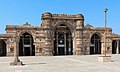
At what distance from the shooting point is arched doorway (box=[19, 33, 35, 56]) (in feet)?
181

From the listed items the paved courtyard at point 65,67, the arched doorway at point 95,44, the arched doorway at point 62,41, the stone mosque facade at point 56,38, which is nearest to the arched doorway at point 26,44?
the stone mosque facade at point 56,38

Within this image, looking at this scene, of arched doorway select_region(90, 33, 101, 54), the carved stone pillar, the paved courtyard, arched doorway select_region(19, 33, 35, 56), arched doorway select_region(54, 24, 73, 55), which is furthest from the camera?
arched doorway select_region(90, 33, 101, 54)

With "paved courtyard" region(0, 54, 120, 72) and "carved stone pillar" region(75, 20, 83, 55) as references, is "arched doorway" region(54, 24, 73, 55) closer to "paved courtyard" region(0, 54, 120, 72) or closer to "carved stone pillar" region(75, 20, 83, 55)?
"carved stone pillar" region(75, 20, 83, 55)

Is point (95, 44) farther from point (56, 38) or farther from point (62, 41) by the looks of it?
point (56, 38)

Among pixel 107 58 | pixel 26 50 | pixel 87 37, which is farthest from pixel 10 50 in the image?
pixel 107 58

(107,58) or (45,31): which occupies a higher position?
(45,31)

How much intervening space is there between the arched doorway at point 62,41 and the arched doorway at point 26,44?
5813mm

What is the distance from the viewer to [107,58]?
29141mm

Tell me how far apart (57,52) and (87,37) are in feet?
27.4

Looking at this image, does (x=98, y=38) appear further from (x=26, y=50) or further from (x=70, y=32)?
(x=26, y=50)

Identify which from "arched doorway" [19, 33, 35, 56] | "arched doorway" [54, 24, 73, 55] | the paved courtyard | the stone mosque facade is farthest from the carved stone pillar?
the paved courtyard

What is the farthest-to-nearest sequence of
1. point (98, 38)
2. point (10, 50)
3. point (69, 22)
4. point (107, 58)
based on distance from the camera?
point (98, 38)
point (69, 22)
point (10, 50)
point (107, 58)

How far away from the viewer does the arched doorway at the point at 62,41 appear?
56.8 m

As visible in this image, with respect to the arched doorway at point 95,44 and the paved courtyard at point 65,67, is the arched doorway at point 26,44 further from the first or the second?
the paved courtyard at point 65,67
